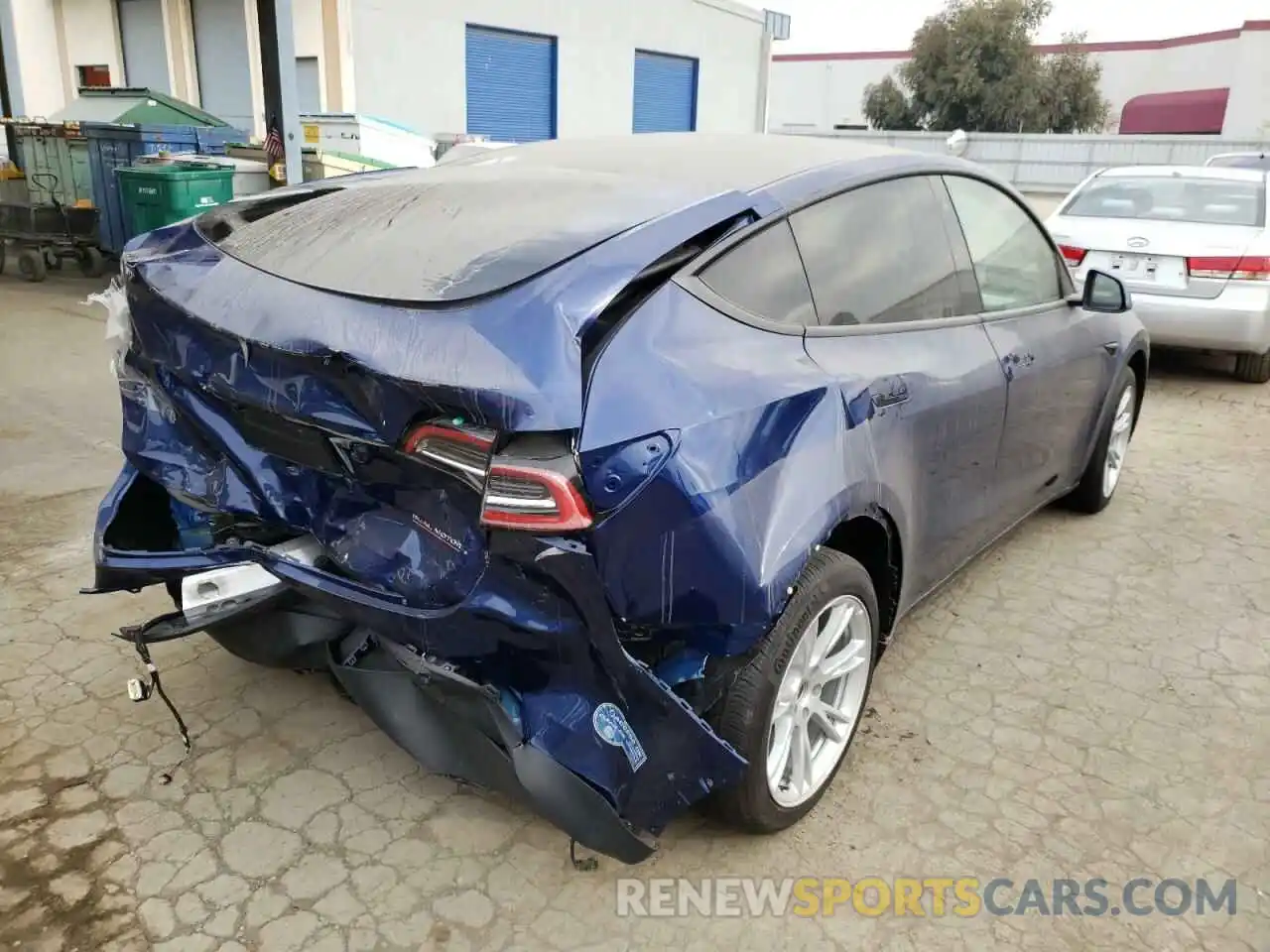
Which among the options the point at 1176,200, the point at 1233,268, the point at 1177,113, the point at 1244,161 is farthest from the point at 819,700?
the point at 1177,113

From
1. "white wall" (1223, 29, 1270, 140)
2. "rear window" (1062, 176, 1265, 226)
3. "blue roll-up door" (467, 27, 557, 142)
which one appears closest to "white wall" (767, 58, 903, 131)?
"white wall" (1223, 29, 1270, 140)

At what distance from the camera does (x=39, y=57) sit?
704 inches

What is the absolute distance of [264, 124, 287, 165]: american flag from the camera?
402 inches

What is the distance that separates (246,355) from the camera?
7.41 ft

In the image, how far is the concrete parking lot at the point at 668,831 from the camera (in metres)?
2.35

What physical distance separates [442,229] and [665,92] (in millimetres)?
21402

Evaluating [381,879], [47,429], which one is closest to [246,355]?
[381,879]

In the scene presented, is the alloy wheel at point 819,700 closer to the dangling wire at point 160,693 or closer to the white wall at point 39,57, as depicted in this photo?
the dangling wire at point 160,693

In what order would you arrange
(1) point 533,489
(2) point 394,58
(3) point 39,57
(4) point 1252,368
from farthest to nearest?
(3) point 39,57 < (2) point 394,58 < (4) point 1252,368 < (1) point 533,489

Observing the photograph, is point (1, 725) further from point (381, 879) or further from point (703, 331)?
point (703, 331)

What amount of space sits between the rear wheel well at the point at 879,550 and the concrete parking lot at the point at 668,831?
17.3 inches

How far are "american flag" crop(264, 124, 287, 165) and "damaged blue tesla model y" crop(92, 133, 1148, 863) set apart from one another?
26.0 feet

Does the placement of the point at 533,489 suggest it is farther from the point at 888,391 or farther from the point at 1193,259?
the point at 1193,259

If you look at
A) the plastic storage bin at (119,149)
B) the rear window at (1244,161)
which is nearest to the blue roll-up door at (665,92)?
the rear window at (1244,161)
